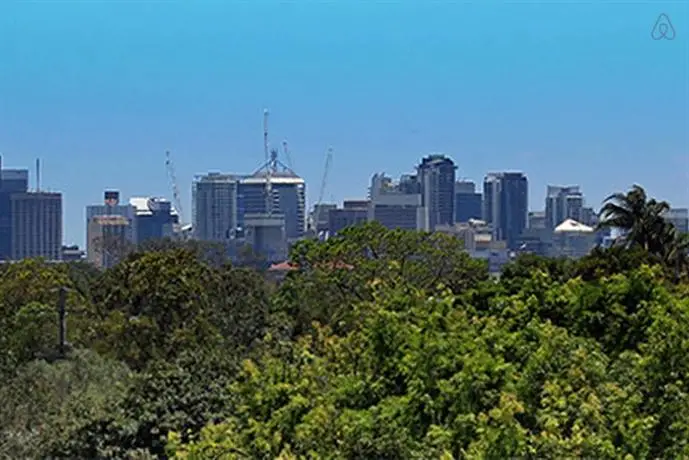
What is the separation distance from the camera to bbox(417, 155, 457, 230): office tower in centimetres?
17562

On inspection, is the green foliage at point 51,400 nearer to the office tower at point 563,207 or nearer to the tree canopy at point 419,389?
the tree canopy at point 419,389

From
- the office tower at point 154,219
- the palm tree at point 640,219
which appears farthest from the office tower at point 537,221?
the palm tree at point 640,219

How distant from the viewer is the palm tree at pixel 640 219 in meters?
40.2

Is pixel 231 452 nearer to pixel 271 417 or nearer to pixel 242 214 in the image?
pixel 271 417

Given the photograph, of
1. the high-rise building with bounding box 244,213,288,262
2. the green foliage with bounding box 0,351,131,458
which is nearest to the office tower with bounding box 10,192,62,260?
the high-rise building with bounding box 244,213,288,262

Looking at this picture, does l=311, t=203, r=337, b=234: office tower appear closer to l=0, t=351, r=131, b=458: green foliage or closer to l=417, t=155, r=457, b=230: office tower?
l=417, t=155, r=457, b=230: office tower

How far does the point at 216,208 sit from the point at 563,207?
49.6 metres

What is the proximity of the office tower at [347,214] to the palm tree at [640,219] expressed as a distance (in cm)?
11246

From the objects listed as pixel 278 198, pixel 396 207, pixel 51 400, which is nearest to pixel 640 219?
pixel 51 400

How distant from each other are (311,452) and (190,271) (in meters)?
22.0

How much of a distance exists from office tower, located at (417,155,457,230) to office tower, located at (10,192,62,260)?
170 feet

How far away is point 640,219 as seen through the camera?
40.3 meters

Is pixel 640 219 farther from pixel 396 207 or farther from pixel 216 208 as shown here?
pixel 216 208

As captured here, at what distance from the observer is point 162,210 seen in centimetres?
17100
